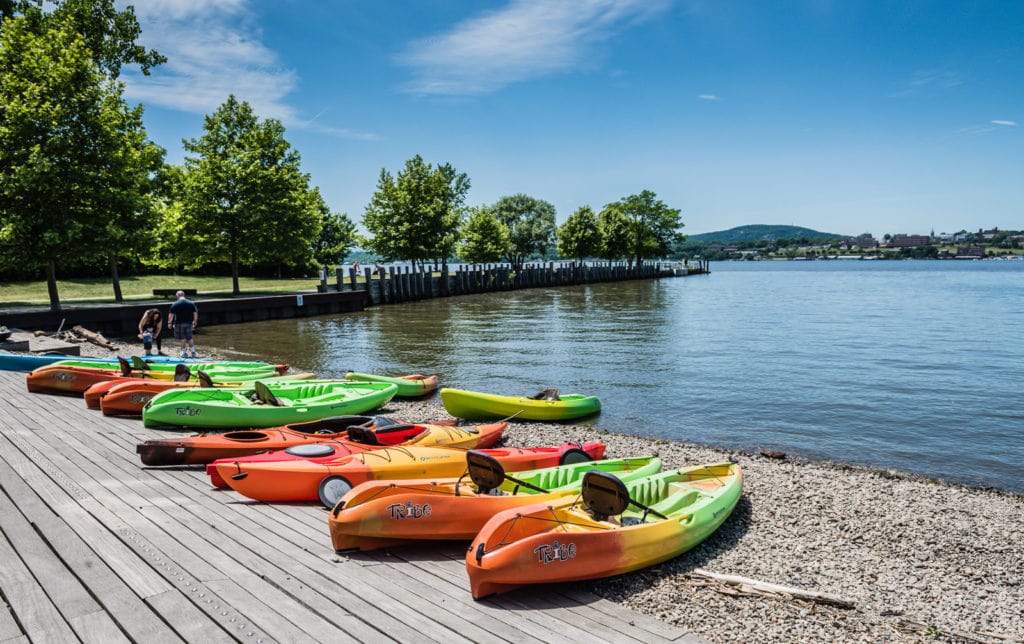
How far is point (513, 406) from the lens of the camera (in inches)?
532

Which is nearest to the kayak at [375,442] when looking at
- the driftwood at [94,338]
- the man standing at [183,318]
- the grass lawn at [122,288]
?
the man standing at [183,318]

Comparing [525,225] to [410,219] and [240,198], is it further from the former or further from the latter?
[240,198]

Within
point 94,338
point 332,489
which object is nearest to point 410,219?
point 94,338

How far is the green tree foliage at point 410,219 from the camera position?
2265 inches

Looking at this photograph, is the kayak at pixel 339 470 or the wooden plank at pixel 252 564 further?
the kayak at pixel 339 470

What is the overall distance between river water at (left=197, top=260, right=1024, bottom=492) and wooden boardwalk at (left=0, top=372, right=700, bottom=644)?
8620 millimetres

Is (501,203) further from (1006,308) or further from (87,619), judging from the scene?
(87,619)

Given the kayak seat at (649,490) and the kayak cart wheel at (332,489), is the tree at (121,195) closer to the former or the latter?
the kayak cart wheel at (332,489)

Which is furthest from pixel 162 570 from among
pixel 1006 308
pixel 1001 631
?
pixel 1006 308

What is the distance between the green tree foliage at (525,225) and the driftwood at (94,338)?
79407mm

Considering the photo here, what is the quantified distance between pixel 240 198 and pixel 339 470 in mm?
38226

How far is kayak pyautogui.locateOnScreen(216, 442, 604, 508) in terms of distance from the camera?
688cm

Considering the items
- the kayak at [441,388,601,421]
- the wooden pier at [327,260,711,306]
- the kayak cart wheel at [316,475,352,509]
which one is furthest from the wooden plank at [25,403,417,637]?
the wooden pier at [327,260,711,306]

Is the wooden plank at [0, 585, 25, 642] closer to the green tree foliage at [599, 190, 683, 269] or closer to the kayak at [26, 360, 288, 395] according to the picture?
the kayak at [26, 360, 288, 395]
